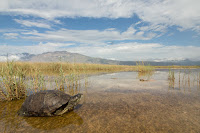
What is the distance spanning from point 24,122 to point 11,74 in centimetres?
299

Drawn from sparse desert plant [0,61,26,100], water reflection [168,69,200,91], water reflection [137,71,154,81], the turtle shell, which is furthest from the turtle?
water reflection [137,71,154,81]

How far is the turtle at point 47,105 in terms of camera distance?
12.0ft

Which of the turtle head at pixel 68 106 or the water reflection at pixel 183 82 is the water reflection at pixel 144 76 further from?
the turtle head at pixel 68 106

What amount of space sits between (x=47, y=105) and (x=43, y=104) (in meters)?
0.16

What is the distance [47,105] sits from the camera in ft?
12.1

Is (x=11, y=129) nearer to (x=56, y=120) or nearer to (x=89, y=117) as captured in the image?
(x=56, y=120)

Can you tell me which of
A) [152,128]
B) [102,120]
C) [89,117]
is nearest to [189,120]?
[152,128]

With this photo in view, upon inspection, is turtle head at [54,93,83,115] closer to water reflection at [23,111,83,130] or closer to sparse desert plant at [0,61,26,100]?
water reflection at [23,111,83,130]

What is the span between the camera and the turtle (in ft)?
12.0

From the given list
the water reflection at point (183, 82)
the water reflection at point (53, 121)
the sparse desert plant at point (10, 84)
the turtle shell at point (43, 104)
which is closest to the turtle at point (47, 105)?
the turtle shell at point (43, 104)

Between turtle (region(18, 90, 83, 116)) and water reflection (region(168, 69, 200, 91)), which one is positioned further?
water reflection (region(168, 69, 200, 91))

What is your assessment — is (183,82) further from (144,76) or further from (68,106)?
(68,106)

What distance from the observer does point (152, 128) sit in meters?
3.03

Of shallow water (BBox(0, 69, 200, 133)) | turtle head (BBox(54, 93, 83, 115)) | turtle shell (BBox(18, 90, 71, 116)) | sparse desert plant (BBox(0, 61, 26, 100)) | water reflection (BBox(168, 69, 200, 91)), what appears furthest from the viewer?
water reflection (BBox(168, 69, 200, 91))
